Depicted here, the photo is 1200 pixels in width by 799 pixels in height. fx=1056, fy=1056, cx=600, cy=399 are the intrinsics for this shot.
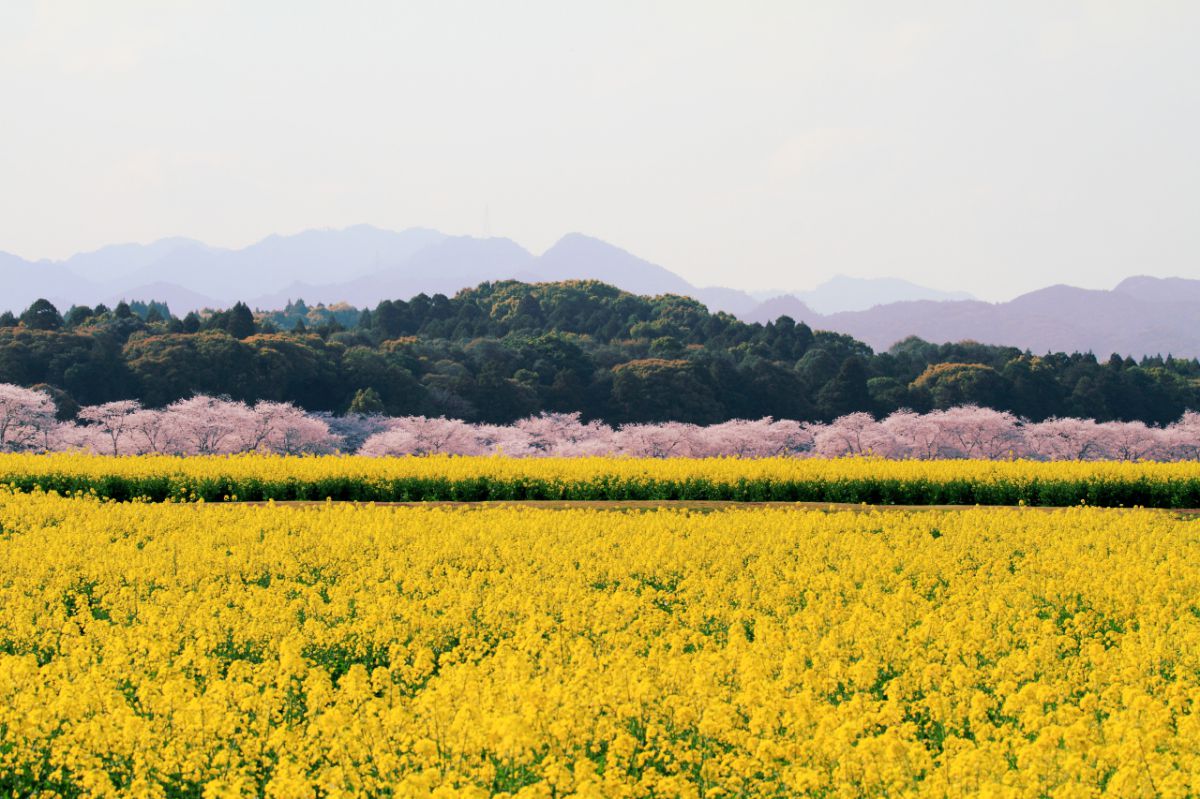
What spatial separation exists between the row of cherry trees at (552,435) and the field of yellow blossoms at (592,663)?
32.1m

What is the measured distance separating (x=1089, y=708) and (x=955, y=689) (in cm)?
104

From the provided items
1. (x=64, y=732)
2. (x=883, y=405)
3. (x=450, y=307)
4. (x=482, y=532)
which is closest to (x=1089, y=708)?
(x=64, y=732)

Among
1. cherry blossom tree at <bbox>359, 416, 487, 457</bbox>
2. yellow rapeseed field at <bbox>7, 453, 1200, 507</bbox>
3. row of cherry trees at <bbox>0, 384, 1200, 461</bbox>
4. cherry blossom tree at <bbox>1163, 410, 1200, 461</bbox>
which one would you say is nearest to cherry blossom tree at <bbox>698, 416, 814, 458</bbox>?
row of cherry trees at <bbox>0, 384, 1200, 461</bbox>

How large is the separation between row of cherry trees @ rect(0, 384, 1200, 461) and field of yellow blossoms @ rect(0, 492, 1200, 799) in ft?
105

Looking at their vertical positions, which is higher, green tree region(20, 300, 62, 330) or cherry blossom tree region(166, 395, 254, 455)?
green tree region(20, 300, 62, 330)

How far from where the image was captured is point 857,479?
24.4 m

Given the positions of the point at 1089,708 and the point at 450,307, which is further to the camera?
the point at 450,307

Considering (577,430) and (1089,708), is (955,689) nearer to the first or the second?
(1089,708)

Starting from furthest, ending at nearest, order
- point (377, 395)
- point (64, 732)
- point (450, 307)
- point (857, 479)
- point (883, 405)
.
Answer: point (450, 307)
point (883, 405)
point (377, 395)
point (857, 479)
point (64, 732)

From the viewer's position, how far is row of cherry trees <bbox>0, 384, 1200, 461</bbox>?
4925cm

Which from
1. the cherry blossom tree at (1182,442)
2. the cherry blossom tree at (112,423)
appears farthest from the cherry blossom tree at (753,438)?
the cherry blossom tree at (112,423)

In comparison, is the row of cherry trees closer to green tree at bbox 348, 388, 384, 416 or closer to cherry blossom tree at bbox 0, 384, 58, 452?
cherry blossom tree at bbox 0, 384, 58, 452

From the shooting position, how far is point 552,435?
2242 inches

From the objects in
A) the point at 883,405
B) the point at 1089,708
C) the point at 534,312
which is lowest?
the point at 1089,708
